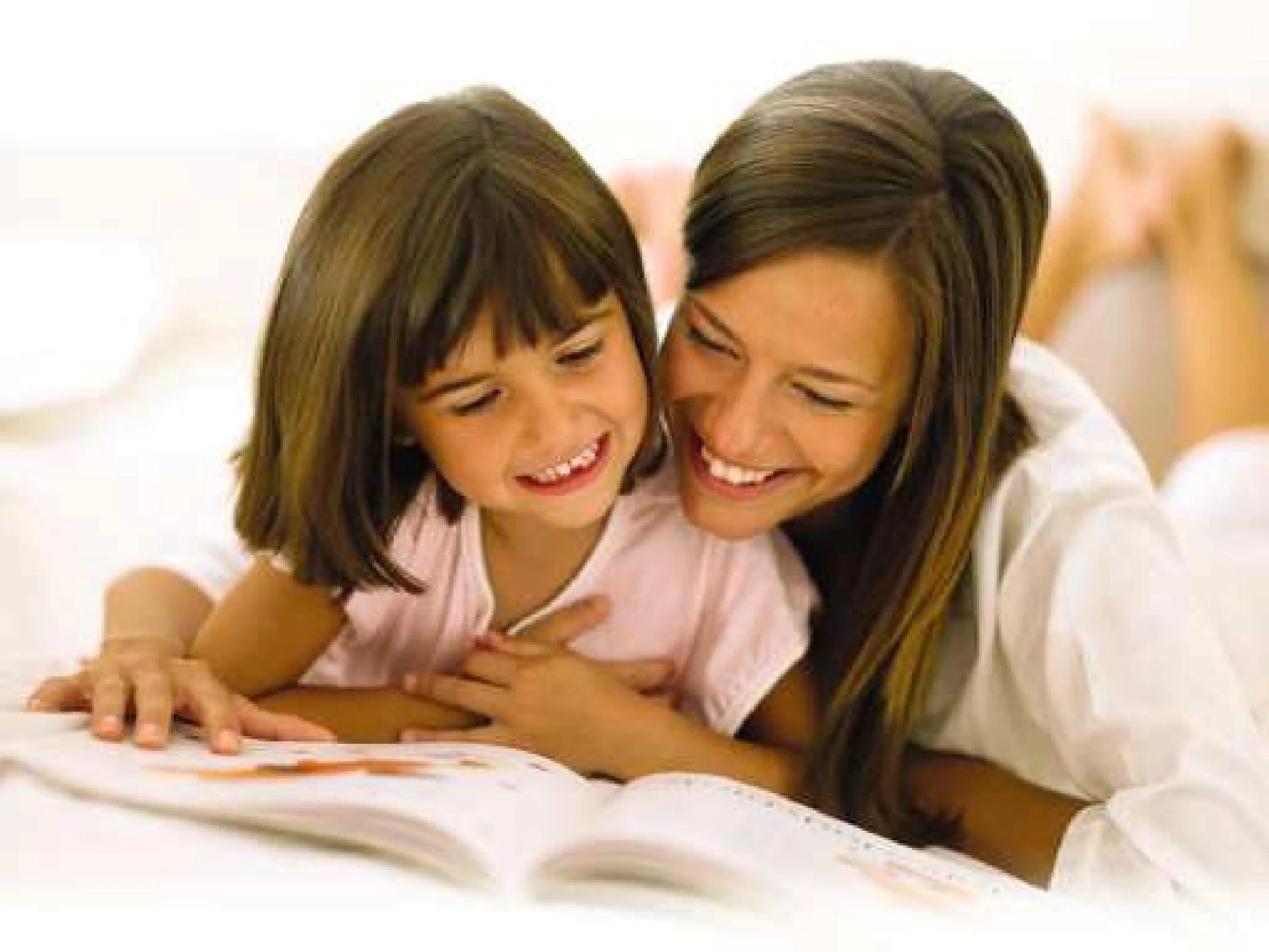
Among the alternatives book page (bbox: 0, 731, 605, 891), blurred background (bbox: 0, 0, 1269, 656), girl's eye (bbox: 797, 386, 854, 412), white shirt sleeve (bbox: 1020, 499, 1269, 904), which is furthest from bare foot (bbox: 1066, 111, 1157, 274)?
book page (bbox: 0, 731, 605, 891)

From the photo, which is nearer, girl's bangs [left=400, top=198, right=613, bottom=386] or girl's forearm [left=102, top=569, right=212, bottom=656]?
girl's bangs [left=400, top=198, right=613, bottom=386]

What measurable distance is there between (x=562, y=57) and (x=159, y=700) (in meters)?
1.40

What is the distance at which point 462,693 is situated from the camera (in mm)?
1140

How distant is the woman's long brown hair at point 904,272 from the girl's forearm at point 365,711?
25cm

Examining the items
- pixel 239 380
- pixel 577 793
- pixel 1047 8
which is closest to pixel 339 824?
pixel 577 793

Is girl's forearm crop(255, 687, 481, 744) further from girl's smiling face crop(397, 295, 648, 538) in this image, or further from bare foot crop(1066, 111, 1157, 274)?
bare foot crop(1066, 111, 1157, 274)

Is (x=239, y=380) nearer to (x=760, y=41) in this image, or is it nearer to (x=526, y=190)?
(x=760, y=41)

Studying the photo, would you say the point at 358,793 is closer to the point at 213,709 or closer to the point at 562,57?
the point at 213,709

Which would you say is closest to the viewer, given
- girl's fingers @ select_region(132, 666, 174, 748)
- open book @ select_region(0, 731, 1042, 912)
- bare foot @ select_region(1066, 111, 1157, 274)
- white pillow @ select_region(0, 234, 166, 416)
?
open book @ select_region(0, 731, 1042, 912)

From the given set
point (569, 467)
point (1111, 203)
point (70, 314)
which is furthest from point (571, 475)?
point (1111, 203)

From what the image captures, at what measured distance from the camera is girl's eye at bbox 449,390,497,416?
3.26ft

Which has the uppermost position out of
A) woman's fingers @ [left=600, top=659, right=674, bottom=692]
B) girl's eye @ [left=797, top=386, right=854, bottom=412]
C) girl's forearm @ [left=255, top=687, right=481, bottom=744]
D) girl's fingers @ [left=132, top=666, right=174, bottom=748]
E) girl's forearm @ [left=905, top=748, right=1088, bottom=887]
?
girl's eye @ [left=797, top=386, right=854, bottom=412]

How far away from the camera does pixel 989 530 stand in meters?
1.14

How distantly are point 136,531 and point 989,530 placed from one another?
0.78 m
